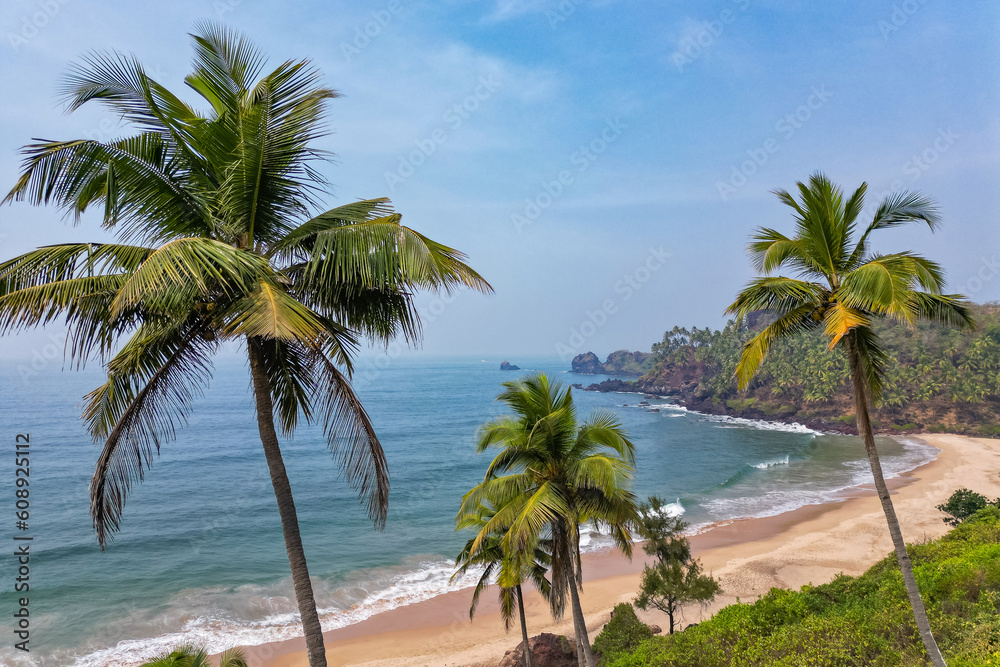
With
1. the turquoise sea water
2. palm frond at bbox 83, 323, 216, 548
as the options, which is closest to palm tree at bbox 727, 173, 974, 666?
palm frond at bbox 83, 323, 216, 548

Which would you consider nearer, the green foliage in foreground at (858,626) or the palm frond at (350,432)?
the palm frond at (350,432)

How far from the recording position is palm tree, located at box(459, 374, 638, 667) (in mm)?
9805

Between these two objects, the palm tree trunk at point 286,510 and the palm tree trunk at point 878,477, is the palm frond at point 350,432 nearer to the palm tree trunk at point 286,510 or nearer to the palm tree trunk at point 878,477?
the palm tree trunk at point 286,510

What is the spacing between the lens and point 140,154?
5297mm

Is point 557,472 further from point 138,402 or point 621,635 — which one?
point 621,635

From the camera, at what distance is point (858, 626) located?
1052cm

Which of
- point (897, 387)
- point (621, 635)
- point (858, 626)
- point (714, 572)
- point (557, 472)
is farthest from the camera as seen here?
point (897, 387)

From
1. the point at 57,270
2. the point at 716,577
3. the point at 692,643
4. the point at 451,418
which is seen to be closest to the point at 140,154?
the point at 57,270

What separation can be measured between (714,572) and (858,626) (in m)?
15.6

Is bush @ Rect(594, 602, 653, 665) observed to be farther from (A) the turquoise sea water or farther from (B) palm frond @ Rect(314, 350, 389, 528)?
(B) palm frond @ Rect(314, 350, 389, 528)

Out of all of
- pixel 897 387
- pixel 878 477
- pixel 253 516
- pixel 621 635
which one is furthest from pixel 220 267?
pixel 897 387

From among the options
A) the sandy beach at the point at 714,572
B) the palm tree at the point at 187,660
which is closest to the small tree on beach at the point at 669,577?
the sandy beach at the point at 714,572

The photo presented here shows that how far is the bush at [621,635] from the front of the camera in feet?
51.8

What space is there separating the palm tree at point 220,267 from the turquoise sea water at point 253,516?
18.9 m
